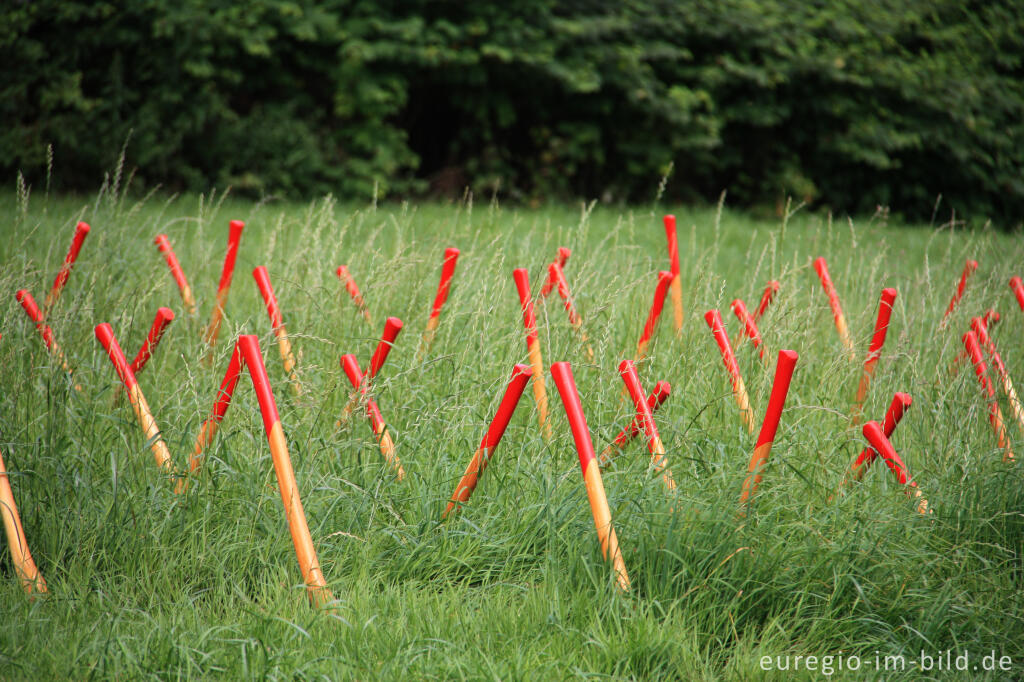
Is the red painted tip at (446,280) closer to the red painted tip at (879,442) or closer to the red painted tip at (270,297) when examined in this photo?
the red painted tip at (270,297)

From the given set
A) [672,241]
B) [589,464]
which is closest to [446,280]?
[672,241]

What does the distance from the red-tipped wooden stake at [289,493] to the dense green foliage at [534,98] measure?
24.4ft

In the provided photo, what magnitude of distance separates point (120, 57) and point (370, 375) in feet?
25.2

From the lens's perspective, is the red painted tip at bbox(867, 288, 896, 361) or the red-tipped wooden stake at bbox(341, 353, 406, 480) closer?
the red-tipped wooden stake at bbox(341, 353, 406, 480)

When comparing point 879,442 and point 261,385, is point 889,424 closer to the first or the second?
point 879,442

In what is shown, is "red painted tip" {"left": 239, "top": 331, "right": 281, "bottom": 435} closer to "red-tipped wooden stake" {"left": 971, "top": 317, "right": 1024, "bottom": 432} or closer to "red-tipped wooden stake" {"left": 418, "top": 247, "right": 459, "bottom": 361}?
"red-tipped wooden stake" {"left": 418, "top": 247, "right": 459, "bottom": 361}

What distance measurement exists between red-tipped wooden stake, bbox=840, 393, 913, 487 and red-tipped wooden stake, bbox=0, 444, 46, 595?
7.11 feet

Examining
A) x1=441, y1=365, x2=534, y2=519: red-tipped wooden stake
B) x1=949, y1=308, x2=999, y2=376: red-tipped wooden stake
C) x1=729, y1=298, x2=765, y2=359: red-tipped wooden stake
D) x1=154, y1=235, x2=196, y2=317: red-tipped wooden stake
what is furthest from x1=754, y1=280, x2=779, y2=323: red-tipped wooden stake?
x1=154, y1=235, x2=196, y2=317: red-tipped wooden stake

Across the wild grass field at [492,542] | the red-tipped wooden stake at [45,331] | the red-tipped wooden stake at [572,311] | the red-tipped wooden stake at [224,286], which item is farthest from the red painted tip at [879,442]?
the red-tipped wooden stake at [224,286]

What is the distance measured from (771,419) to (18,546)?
1.99 metres

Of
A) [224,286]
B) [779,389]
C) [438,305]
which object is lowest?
[224,286]

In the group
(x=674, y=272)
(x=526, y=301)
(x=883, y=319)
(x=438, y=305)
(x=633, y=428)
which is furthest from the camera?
(x=674, y=272)

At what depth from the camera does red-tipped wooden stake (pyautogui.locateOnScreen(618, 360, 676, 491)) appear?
238 cm

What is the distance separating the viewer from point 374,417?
8.71 ft
